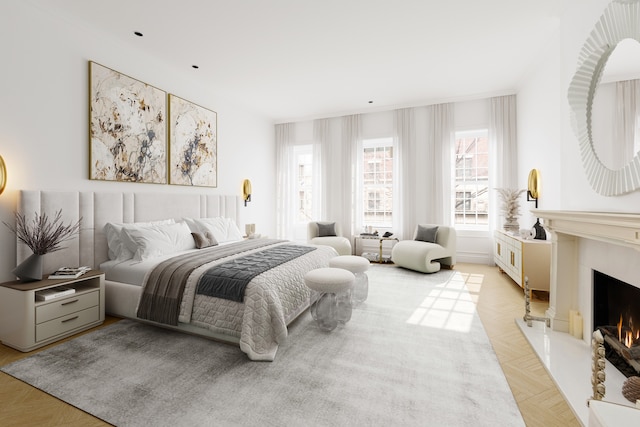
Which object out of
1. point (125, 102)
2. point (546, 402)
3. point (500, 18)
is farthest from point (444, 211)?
point (125, 102)

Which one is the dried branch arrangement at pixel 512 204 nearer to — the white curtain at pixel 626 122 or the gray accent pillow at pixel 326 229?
the white curtain at pixel 626 122

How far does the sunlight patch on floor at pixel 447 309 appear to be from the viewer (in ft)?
9.33

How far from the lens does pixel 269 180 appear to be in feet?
22.3

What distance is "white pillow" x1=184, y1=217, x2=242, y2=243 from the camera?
4.16 meters

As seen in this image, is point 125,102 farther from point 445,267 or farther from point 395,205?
point 445,267

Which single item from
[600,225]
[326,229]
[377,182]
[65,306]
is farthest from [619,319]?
[377,182]

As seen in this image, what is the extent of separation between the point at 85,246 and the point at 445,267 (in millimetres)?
5424

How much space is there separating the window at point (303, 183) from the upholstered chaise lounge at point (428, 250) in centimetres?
274

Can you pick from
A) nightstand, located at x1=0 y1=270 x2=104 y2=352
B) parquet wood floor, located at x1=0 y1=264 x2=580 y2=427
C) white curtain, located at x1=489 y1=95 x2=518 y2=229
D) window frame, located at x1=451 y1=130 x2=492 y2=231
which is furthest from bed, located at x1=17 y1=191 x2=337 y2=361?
white curtain, located at x1=489 y1=95 x2=518 y2=229

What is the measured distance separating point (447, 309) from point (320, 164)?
4.33 meters

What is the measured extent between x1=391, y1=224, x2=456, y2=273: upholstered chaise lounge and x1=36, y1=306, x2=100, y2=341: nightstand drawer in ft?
14.1

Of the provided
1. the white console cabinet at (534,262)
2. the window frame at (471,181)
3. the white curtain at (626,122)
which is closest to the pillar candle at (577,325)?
the white console cabinet at (534,262)

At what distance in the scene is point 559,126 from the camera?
336 cm

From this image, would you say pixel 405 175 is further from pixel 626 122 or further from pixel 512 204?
pixel 626 122
